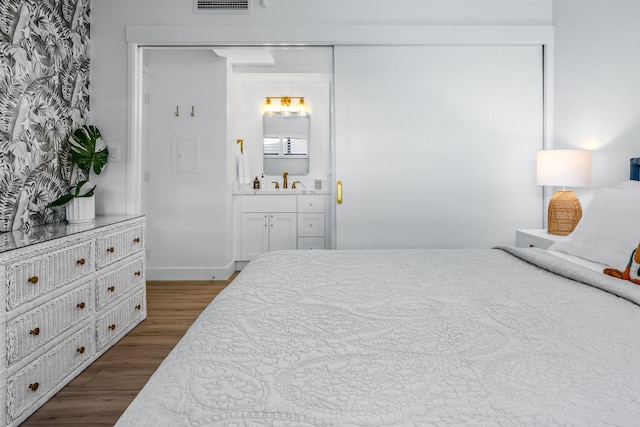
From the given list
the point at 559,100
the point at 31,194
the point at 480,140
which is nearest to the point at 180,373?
the point at 31,194

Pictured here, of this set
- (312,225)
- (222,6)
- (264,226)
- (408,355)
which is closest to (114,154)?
(222,6)

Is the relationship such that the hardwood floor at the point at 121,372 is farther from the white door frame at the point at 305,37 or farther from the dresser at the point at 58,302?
the white door frame at the point at 305,37

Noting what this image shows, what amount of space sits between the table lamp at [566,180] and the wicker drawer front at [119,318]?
Result: 2.96m

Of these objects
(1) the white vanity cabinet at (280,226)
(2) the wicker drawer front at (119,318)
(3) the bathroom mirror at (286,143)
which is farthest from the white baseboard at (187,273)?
(3) the bathroom mirror at (286,143)

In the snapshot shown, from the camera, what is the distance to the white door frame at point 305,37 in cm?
326

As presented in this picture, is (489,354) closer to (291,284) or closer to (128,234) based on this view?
(291,284)

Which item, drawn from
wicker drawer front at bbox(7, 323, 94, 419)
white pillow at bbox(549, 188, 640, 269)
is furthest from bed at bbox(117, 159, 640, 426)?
wicker drawer front at bbox(7, 323, 94, 419)

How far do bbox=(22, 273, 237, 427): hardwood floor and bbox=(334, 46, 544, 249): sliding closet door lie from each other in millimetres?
1492

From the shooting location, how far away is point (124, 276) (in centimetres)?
284

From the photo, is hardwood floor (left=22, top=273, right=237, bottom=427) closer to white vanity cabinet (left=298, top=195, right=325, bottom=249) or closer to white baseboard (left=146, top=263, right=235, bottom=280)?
white baseboard (left=146, top=263, right=235, bottom=280)

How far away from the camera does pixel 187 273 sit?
4625 mm

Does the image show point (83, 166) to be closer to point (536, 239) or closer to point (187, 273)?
point (187, 273)

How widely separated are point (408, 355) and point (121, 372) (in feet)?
6.74

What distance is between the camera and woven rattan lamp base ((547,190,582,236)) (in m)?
2.78
